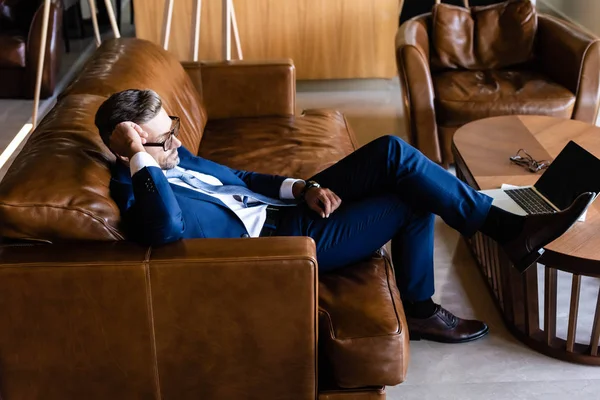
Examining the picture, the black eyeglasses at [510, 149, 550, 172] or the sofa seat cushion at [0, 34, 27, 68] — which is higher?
the black eyeglasses at [510, 149, 550, 172]

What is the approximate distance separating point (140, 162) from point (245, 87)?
1.40 m

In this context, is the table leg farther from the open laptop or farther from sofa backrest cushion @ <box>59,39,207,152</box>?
the open laptop

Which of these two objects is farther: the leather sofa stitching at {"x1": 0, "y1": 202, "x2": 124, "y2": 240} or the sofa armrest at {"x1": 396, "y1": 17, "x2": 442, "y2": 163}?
the sofa armrest at {"x1": 396, "y1": 17, "x2": 442, "y2": 163}

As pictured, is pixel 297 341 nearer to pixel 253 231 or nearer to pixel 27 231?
pixel 253 231

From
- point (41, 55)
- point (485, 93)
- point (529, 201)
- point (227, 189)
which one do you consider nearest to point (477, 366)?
point (529, 201)

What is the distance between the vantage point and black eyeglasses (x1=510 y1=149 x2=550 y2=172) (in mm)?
2438

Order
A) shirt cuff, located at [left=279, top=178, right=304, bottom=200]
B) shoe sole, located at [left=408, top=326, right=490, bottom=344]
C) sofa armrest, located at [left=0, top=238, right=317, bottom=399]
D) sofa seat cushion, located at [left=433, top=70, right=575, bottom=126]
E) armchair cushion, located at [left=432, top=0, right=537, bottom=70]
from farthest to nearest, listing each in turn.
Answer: armchair cushion, located at [left=432, top=0, right=537, bottom=70] → sofa seat cushion, located at [left=433, top=70, right=575, bottom=126] → shoe sole, located at [left=408, top=326, right=490, bottom=344] → shirt cuff, located at [left=279, top=178, right=304, bottom=200] → sofa armrest, located at [left=0, top=238, right=317, bottom=399]

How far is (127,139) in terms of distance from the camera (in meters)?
1.66

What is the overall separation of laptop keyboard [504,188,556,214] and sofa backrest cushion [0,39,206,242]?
1.22 metres

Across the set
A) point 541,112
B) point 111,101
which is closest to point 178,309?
point 111,101

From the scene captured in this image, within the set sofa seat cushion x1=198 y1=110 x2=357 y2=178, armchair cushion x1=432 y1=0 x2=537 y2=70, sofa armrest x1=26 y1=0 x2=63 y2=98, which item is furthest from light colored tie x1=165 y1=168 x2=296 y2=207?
sofa armrest x1=26 y1=0 x2=63 y2=98

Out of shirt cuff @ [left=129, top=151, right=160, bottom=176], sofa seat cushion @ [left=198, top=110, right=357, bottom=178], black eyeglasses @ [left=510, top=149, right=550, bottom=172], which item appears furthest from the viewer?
sofa seat cushion @ [left=198, top=110, right=357, bottom=178]

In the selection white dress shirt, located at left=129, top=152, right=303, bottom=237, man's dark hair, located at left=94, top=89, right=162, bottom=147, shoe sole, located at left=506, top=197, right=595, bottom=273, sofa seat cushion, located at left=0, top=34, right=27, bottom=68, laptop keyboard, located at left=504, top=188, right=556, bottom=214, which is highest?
man's dark hair, located at left=94, top=89, right=162, bottom=147

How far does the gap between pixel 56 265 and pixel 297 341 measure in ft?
1.80
